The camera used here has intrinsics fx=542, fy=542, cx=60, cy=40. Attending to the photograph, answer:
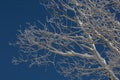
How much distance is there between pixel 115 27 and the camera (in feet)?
43.6

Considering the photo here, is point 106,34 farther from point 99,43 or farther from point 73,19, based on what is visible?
point 73,19

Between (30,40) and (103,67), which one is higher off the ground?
(30,40)

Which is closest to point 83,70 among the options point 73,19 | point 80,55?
point 80,55

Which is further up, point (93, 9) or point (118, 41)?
point (93, 9)

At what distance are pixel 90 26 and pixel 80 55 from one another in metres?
1.39

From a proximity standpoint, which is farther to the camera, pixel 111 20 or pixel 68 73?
pixel 68 73

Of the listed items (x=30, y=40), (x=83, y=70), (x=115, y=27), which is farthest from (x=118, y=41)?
(x=30, y=40)

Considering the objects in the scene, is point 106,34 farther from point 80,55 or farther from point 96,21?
point 80,55

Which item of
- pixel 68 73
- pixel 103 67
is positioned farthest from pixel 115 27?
pixel 68 73

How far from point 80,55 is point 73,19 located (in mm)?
982

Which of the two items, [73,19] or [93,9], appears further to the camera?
[73,19]

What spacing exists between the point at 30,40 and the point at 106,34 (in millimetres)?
2513

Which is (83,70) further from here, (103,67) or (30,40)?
(30,40)

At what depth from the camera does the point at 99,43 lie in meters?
13.4
